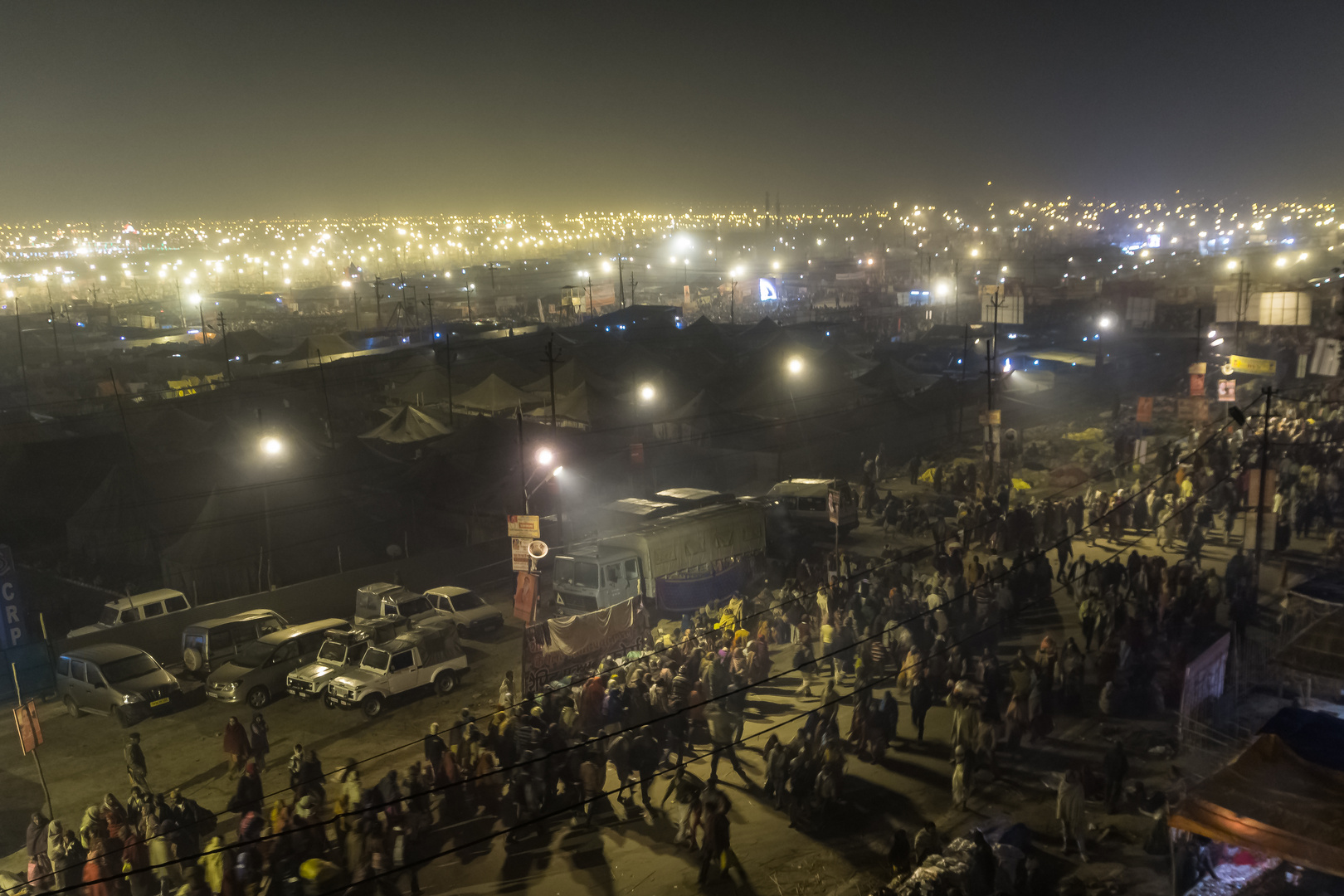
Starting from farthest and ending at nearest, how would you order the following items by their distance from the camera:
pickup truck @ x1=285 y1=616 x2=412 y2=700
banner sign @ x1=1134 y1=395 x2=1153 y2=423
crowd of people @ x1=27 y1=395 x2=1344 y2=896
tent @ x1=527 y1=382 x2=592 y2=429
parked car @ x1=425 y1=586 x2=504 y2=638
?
1. tent @ x1=527 y1=382 x2=592 y2=429
2. banner sign @ x1=1134 y1=395 x2=1153 y2=423
3. parked car @ x1=425 y1=586 x2=504 y2=638
4. pickup truck @ x1=285 y1=616 x2=412 y2=700
5. crowd of people @ x1=27 y1=395 x2=1344 y2=896

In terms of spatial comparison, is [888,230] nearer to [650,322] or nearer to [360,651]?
[650,322]

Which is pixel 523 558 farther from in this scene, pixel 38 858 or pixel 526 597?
pixel 38 858

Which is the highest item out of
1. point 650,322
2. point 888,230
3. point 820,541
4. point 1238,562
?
point 888,230

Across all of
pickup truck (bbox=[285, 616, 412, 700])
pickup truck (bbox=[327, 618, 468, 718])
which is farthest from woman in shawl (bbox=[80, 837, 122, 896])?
pickup truck (bbox=[285, 616, 412, 700])

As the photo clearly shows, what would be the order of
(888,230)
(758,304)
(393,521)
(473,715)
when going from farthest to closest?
(888,230) < (758,304) < (393,521) < (473,715)

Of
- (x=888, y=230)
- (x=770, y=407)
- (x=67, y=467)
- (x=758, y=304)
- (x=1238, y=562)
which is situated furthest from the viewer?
(x=888, y=230)

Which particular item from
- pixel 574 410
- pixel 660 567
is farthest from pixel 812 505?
pixel 574 410

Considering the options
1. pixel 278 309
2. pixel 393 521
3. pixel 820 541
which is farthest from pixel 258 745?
pixel 278 309

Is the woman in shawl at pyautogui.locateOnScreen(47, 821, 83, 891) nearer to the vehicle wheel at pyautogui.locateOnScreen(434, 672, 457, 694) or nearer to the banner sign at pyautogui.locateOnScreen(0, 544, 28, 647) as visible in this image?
the vehicle wheel at pyautogui.locateOnScreen(434, 672, 457, 694)
